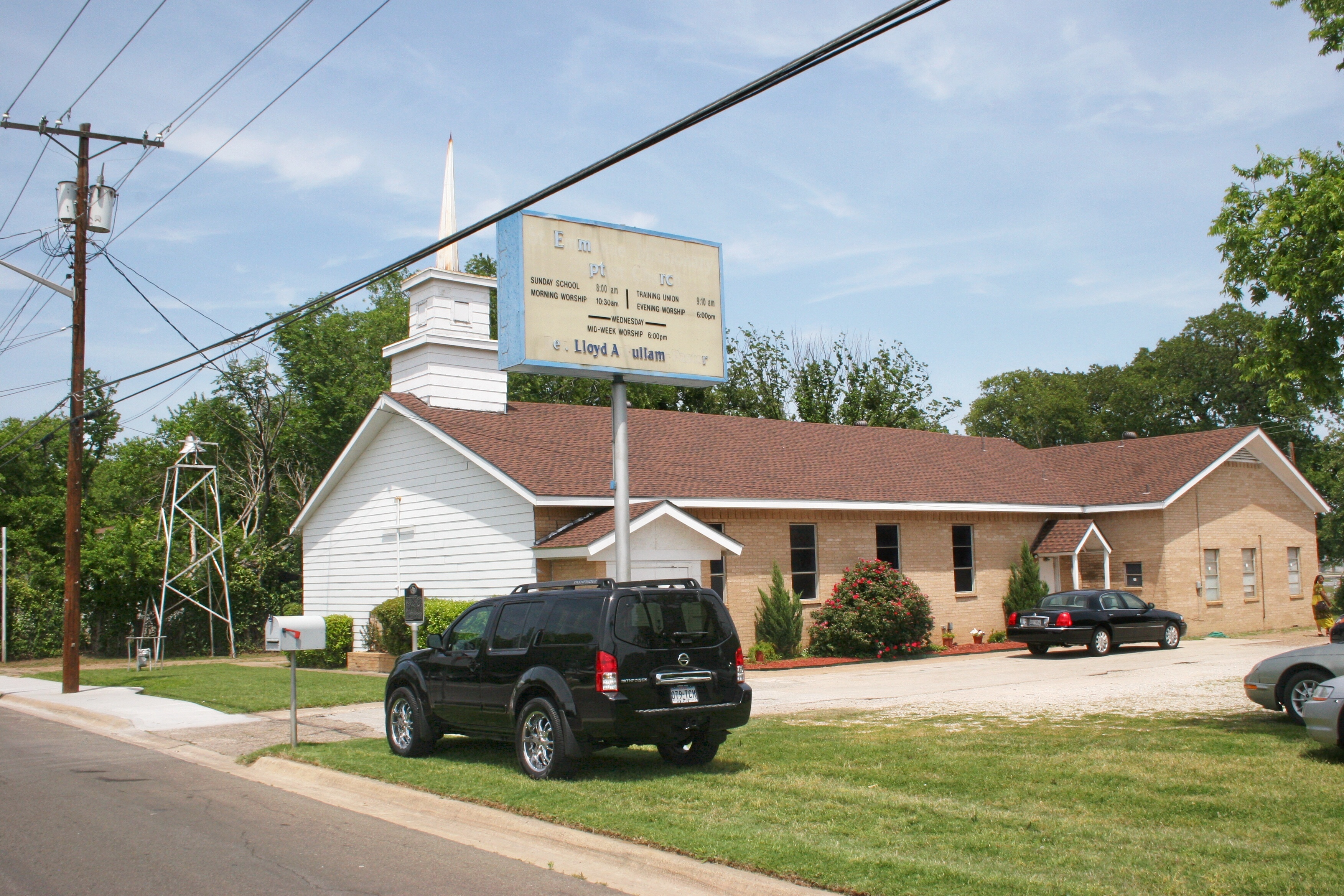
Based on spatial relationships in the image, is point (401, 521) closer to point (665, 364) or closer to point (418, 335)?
point (418, 335)

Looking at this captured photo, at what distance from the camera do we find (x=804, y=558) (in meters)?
26.8

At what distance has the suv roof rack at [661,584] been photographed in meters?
10.6

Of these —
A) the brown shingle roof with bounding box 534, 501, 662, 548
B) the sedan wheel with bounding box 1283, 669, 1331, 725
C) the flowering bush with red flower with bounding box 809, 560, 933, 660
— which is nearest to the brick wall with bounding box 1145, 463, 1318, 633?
the flowering bush with red flower with bounding box 809, 560, 933, 660

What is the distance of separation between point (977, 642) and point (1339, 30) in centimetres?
2006

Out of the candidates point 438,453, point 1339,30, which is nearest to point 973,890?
point 1339,30

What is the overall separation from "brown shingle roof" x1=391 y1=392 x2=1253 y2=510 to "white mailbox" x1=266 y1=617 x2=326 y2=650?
931cm

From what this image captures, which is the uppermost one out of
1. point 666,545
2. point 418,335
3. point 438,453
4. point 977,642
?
point 418,335

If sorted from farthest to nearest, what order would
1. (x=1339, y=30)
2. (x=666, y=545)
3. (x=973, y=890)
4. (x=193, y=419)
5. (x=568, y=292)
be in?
(x=193, y=419) < (x=666, y=545) < (x=568, y=292) < (x=1339, y=30) < (x=973, y=890)

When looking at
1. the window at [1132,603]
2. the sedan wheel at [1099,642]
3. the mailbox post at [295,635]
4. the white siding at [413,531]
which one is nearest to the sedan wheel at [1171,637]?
the window at [1132,603]

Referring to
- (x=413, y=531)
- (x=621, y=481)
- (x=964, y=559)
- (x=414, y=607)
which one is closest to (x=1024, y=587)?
(x=964, y=559)

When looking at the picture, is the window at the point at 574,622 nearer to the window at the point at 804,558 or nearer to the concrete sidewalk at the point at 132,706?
the concrete sidewalk at the point at 132,706

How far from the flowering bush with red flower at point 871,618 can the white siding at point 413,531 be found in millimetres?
7871

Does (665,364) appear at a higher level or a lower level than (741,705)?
higher

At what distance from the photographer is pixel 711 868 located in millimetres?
7090
